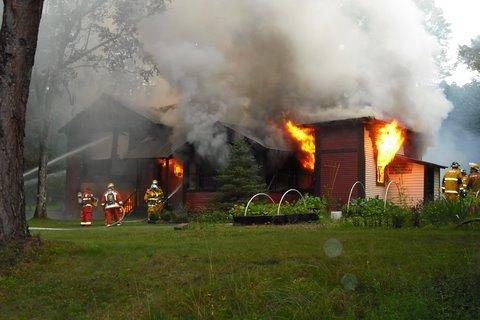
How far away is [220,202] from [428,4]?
35.8m

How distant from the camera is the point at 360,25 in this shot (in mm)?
22406

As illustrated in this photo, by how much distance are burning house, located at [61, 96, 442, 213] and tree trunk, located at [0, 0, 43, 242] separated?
497 inches

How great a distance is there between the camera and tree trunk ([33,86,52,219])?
2336 centimetres

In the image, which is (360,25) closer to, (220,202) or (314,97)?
(314,97)

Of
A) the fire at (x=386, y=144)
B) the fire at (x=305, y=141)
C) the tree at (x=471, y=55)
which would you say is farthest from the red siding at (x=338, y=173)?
the tree at (x=471, y=55)

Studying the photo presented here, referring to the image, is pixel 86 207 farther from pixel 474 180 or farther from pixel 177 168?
pixel 474 180

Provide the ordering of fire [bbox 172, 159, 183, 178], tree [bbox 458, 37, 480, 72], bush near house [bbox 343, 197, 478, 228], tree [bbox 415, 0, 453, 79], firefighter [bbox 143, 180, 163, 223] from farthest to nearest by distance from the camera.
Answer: tree [bbox 415, 0, 453, 79] < tree [bbox 458, 37, 480, 72] < fire [bbox 172, 159, 183, 178] < firefighter [bbox 143, 180, 163, 223] < bush near house [bbox 343, 197, 478, 228]

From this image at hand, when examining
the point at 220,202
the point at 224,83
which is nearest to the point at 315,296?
the point at 220,202

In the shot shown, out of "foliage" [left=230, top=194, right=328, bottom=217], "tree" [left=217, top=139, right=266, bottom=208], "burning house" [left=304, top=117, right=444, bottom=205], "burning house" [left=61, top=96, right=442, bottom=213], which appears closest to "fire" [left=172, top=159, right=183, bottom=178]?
"burning house" [left=61, top=96, right=442, bottom=213]

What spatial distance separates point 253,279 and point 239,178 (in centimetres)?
1314

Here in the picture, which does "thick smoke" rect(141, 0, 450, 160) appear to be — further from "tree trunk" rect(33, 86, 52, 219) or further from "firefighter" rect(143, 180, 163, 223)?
"tree trunk" rect(33, 86, 52, 219)

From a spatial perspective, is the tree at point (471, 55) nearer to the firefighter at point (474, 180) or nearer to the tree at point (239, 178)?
the firefighter at point (474, 180)

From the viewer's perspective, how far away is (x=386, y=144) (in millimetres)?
21828

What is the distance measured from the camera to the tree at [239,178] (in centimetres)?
1984
